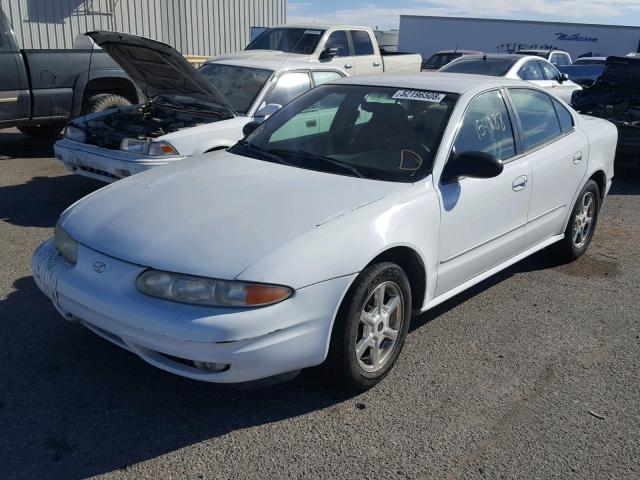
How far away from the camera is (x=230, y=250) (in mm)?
3041

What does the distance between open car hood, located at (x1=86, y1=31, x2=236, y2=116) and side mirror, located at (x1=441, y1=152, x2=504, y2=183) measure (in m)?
3.40

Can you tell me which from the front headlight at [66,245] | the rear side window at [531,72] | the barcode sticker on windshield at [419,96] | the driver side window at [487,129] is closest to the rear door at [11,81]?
the front headlight at [66,245]

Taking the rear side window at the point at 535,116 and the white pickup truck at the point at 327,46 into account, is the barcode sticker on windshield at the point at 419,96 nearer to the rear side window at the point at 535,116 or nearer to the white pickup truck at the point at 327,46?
the rear side window at the point at 535,116

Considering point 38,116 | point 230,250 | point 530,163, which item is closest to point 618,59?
point 530,163

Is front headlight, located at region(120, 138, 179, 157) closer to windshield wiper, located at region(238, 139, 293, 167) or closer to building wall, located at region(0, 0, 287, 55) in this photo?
windshield wiper, located at region(238, 139, 293, 167)

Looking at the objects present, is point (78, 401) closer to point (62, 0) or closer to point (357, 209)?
point (357, 209)

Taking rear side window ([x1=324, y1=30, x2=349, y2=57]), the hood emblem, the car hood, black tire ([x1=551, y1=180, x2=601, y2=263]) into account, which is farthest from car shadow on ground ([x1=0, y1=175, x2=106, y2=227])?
rear side window ([x1=324, y1=30, x2=349, y2=57])

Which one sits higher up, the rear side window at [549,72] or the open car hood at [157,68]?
the open car hood at [157,68]

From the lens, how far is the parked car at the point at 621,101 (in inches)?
348

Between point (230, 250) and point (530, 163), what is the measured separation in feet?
8.03

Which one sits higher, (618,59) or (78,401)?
(618,59)

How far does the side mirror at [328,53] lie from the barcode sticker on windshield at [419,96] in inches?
269

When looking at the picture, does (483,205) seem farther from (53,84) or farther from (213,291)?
(53,84)

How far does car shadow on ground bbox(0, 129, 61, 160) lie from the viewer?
934 cm
